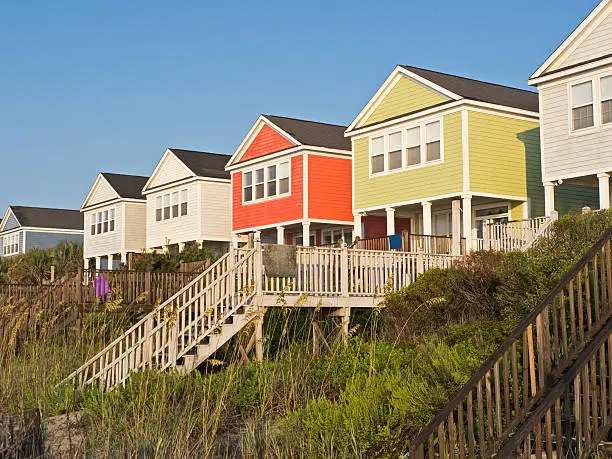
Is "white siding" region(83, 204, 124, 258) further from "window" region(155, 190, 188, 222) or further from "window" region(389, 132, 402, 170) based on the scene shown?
"window" region(389, 132, 402, 170)

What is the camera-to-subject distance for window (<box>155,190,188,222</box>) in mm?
39719

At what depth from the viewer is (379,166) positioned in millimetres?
29031

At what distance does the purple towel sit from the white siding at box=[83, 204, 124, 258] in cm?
2553

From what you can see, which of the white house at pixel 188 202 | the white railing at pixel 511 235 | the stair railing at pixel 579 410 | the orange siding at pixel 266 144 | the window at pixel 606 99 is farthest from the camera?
the white house at pixel 188 202

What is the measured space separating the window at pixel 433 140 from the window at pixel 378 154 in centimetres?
215

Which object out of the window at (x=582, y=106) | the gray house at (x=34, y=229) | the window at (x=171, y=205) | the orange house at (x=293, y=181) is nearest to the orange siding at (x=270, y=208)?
the orange house at (x=293, y=181)

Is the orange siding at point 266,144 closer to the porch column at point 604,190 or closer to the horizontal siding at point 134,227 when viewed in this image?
the horizontal siding at point 134,227

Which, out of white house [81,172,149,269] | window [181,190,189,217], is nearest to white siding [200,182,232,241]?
window [181,190,189,217]

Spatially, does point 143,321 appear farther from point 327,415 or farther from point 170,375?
point 327,415

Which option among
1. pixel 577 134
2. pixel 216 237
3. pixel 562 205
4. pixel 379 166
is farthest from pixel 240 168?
pixel 577 134

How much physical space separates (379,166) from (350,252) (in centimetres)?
1189

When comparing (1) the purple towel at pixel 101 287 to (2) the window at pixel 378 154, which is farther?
(2) the window at pixel 378 154

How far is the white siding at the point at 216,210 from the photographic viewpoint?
38.3 m

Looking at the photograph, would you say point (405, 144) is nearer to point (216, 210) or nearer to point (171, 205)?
point (216, 210)
